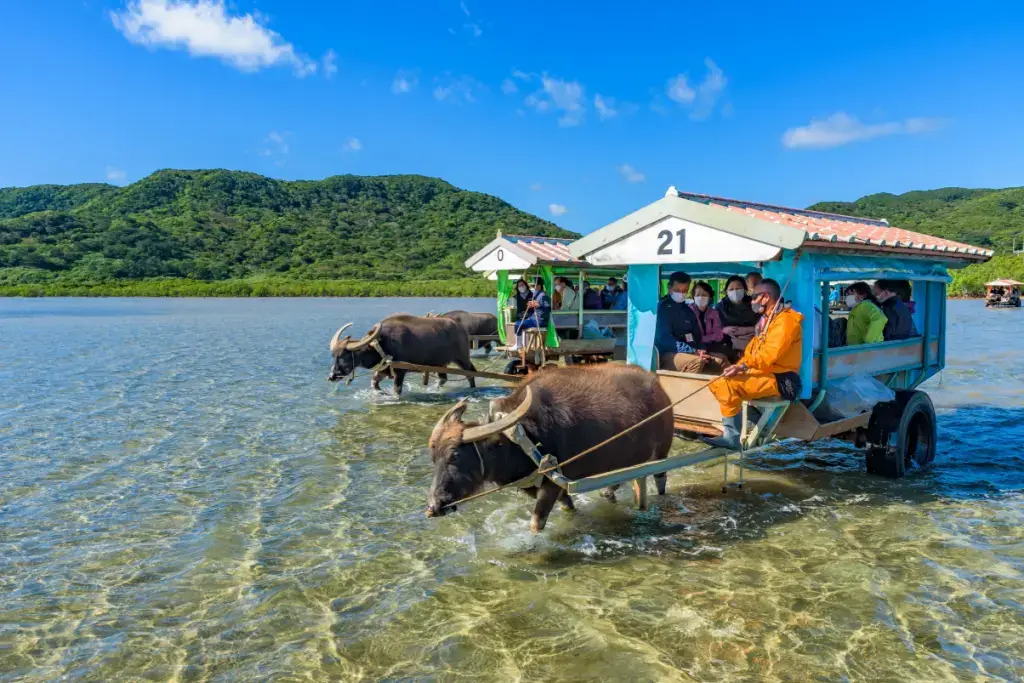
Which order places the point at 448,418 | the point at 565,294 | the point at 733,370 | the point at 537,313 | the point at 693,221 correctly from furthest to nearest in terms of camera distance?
the point at 565,294
the point at 537,313
the point at 693,221
the point at 733,370
the point at 448,418

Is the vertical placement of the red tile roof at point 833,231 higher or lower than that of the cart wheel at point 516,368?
higher

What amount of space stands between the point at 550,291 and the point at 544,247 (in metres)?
1.16

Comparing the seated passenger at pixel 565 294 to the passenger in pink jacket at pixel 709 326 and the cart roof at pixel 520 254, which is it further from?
the passenger in pink jacket at pixel 709 326

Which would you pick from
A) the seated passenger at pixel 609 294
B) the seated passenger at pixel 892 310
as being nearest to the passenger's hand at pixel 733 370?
the seated passenger at pixel 892 310

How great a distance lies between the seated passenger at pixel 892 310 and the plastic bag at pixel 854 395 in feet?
3.72

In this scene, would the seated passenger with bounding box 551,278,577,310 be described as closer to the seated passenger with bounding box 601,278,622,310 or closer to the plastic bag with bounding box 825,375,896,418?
the seated passenger with bounding box 601,278,622,310

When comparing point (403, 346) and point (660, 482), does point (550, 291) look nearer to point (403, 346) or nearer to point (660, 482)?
point (403, 346)

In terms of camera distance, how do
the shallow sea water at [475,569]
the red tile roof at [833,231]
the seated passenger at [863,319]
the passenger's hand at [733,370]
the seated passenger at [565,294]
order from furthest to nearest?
1. the seated passenger at [565,294]
2. the seated passenger at [863,319]
3. the red tile roof at [833,231]
4. the passenger's hand at [733,370]
5. the shallow sea water at [475,569]

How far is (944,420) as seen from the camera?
1161cm

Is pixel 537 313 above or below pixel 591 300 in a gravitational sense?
below

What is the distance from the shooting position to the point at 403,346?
45.6ft

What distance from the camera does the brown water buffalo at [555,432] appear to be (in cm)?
531

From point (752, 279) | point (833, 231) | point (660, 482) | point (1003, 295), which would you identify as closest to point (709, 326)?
point (752, 279)

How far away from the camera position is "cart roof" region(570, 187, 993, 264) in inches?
256
